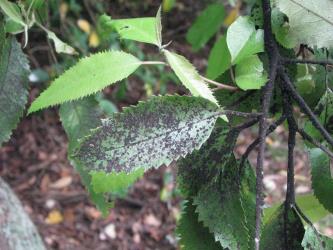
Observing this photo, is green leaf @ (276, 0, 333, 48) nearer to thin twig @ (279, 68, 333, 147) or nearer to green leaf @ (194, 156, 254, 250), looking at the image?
thin twig @ (279, 68, 333, 147)

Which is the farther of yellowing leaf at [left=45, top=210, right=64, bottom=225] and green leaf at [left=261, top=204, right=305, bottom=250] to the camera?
yellowing leaf at [left=45, top=210, right=64, bottom=225]

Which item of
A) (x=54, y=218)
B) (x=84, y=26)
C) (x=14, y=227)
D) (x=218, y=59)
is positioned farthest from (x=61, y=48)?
(x=84, y=26)

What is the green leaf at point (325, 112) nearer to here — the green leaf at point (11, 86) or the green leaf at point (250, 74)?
the green leaf at point (250, 74)

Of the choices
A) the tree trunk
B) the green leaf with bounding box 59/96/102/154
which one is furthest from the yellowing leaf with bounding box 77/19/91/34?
the green leaf with bounding box 59/96/102/154

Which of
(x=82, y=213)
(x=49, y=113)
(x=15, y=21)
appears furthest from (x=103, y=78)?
(x=49, y=113)

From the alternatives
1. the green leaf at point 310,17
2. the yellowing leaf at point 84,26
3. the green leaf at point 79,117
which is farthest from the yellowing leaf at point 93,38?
the green leaf at point 310,17

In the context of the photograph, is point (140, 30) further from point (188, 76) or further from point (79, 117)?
point (79, 117)
